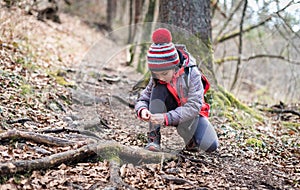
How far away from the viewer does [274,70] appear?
15.1 m

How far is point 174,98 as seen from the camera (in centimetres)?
342

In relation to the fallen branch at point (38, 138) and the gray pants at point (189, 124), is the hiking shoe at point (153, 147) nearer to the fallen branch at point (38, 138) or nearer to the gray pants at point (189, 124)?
the gray pants at point (189, 124)

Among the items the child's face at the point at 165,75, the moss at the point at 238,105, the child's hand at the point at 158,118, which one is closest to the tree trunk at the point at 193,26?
the moss at the point at 238,105

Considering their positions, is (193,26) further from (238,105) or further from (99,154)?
(99,154)

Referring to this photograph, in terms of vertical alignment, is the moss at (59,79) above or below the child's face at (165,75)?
below

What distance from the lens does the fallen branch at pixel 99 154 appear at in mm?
2705

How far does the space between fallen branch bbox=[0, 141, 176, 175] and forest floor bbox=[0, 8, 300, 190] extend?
0.17 ft

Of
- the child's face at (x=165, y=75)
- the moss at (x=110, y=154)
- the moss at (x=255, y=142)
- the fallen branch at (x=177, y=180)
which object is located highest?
the child's face at (x=165, y=75)

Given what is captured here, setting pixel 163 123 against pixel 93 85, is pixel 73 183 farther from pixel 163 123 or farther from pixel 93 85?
pixel 93 85

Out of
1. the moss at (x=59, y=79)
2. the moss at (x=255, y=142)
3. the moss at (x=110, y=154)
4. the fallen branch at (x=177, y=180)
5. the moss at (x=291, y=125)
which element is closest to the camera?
the fallen branch at (x=177, y=180)

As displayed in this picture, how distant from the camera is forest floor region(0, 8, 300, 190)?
2.82 metres

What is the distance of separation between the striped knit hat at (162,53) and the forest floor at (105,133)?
0.86m

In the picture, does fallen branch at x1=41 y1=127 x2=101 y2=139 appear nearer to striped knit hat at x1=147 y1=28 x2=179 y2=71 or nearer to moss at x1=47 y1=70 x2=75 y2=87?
striped knit hat at x1=147 y1=28 x2=179 y2=71

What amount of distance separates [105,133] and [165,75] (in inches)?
51.7
